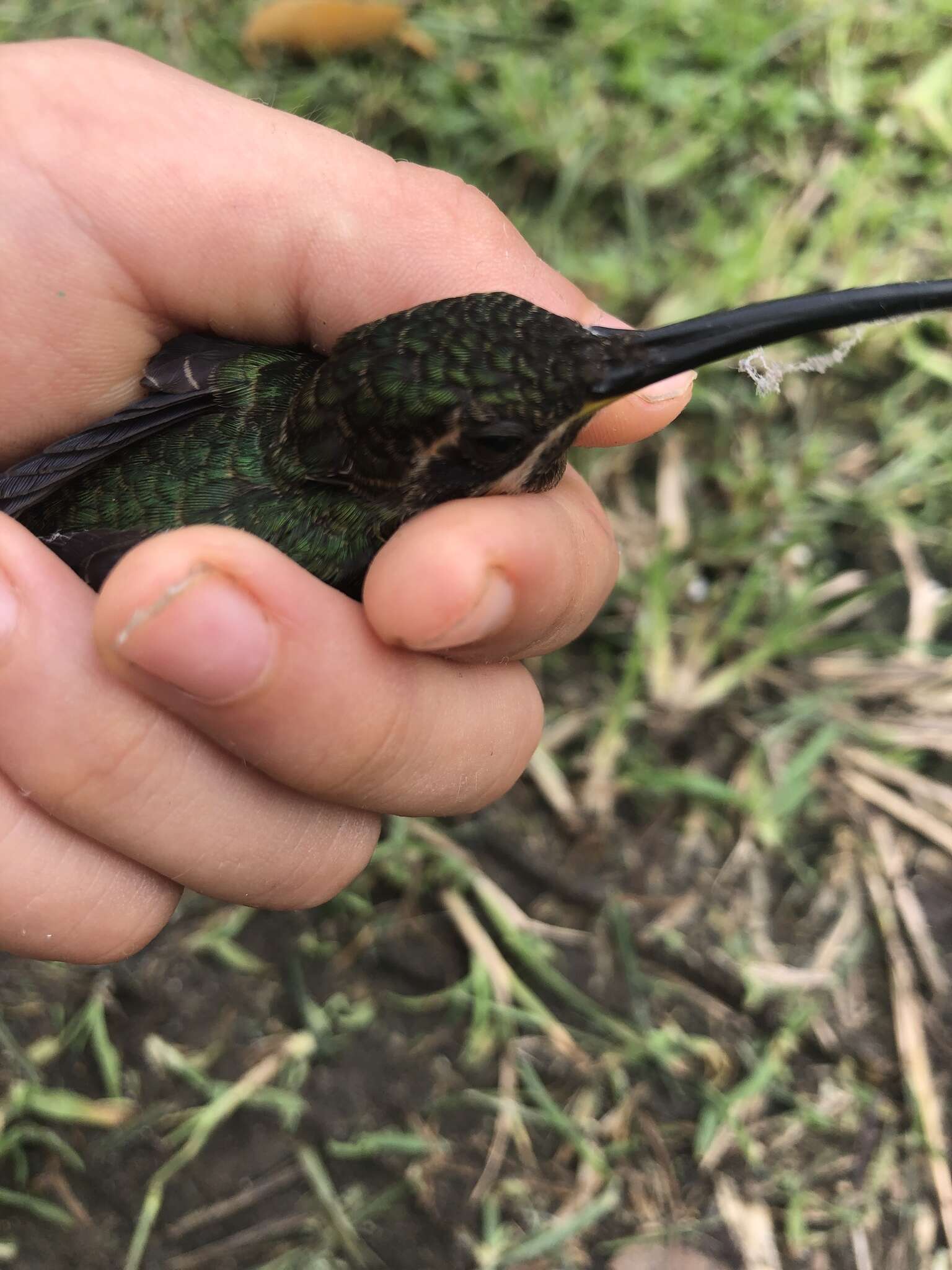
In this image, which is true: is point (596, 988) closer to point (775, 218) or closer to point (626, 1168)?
point (626, 1168)

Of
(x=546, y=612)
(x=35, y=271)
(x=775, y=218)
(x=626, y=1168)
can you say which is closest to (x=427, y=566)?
(x=546, y=612)

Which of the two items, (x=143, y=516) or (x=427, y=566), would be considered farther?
(x=143, y=516)

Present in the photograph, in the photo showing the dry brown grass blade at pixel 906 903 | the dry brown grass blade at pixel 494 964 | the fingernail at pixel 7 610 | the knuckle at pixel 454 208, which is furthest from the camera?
the dry brown grass blade at pixel 906 903

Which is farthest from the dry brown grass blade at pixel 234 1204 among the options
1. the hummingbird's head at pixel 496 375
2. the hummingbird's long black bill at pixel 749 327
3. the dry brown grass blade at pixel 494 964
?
the hummingbird's long black bill at pixel 749 327

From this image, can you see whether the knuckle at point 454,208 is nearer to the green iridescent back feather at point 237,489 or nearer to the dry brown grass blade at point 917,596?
the green iridescent back feather at point 237,489

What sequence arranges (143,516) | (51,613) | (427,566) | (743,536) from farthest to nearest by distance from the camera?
(743,536)
(143,516)
(51,613)
(427,566)

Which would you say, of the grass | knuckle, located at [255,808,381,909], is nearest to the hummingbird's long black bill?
knuckle, located at [255,808,381,909]
